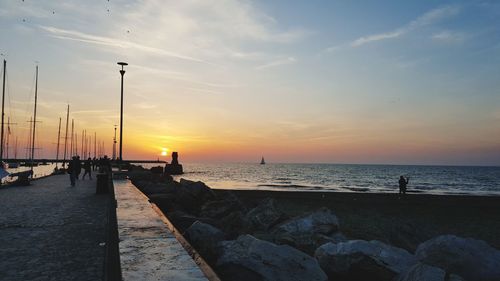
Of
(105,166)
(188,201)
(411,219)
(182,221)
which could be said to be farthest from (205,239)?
(105,166)

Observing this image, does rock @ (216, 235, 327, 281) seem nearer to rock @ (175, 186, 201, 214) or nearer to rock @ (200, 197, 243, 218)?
rock @ (200, 197, 243, 218)

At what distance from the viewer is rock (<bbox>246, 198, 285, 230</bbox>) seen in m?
12.2

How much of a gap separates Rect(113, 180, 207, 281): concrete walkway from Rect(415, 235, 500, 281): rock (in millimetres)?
4843

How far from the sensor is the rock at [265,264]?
5887mm

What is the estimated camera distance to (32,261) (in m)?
5.72

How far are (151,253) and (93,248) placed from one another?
249cm

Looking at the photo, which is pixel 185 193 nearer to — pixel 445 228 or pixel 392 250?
pixel 392 250

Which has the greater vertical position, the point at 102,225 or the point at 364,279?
the point at 102,225

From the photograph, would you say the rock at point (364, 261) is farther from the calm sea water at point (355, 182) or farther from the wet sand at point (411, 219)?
the calm sea water at point (355, 182)

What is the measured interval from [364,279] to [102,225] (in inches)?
223

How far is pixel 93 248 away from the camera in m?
6.54

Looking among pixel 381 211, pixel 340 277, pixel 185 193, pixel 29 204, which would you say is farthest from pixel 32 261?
pixel 381 211

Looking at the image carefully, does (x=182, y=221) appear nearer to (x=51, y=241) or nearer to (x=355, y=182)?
(x=51, y=241)

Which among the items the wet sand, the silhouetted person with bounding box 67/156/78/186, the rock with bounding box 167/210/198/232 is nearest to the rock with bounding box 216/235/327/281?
the rock with bounding box 167/210/198/232
